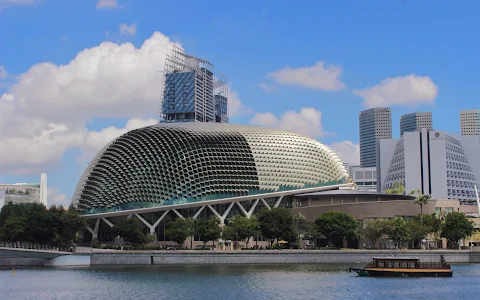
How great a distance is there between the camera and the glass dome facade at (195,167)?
14600 centimetres

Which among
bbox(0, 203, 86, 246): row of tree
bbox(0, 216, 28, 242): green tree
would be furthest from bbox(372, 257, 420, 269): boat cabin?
bbox(0, 216, 28, 242): green tree

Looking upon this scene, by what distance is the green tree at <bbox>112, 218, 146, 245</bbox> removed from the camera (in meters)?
127

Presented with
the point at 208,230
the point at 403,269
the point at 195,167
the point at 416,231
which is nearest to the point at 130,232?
the point at 208,230

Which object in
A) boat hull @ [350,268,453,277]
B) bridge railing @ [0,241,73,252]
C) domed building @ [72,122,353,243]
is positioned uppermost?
domed building @ [72,122,353,243]

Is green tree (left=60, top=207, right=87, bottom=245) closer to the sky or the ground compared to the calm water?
closer to the sky

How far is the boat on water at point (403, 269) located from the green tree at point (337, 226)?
31.9 metres

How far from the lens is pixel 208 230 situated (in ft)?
418

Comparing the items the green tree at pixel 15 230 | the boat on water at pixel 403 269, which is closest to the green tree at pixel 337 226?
the boat on water at pixel 403 269

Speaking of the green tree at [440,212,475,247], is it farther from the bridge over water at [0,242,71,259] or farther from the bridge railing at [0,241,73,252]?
the bridge railing at [0,241,73,252]

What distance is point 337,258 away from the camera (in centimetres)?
11188

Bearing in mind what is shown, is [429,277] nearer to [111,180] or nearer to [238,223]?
[238,223]

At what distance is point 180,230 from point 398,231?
36.3m

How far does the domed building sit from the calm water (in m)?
44.0

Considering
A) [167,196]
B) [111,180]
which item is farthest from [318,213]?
[111,180]
